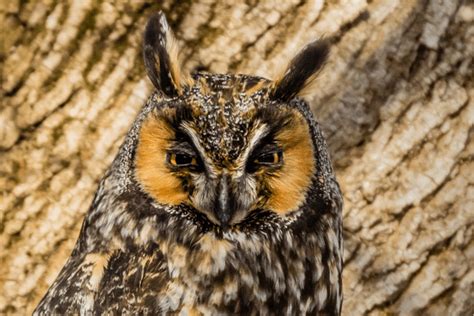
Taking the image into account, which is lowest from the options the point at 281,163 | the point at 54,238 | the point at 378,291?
the point at 378,291

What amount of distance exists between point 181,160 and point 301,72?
406 mm

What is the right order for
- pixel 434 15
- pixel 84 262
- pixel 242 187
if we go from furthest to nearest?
pixel 434 15 < pixel 84 262 < pixel 242 187

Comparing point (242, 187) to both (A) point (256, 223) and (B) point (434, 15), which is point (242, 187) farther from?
(B) point (434, 15)

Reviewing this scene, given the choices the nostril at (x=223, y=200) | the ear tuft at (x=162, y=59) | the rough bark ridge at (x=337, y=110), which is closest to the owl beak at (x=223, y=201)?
the nostril at (x=223, y=200)

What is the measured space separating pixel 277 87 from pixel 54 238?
1.02 m

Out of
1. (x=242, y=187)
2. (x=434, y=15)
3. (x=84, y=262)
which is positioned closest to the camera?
(x=242, y=187)

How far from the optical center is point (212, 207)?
342 cm

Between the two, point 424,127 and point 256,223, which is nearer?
point 256,223

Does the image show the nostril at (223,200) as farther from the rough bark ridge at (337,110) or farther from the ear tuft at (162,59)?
the rough bark ridge at (337,110)

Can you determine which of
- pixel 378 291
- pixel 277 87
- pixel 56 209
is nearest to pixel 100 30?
pixel 56 209

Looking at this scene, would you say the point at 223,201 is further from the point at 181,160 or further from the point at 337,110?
the point at 337,110

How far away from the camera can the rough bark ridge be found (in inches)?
159

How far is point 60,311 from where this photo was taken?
360 centimetres

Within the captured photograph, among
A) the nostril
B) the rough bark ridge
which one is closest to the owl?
the nostril
